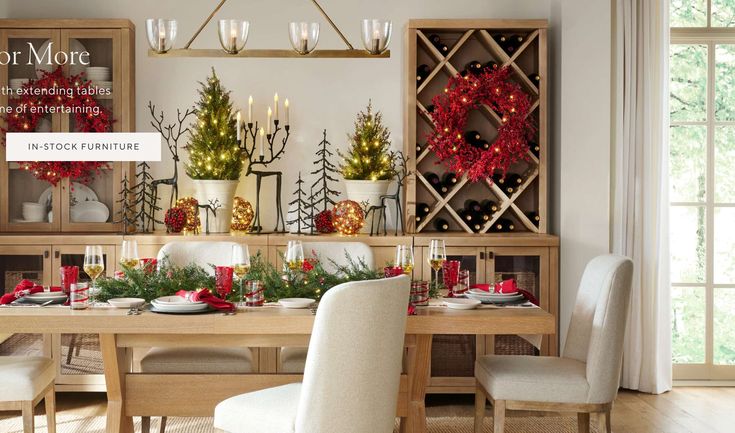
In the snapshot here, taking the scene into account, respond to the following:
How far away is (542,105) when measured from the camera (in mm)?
4609

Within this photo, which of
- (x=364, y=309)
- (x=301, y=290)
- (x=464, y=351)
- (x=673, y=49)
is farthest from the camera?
(x=673, y=49)

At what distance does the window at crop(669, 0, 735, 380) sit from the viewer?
4863 millimetres

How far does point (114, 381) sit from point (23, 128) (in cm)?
207

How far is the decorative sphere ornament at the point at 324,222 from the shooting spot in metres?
4.48

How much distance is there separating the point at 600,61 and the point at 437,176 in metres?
1.09

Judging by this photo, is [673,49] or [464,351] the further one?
[673,49]

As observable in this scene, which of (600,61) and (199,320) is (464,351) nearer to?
(600,61)

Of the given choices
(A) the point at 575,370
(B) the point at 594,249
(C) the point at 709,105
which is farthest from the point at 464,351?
(C) the point at 709,105

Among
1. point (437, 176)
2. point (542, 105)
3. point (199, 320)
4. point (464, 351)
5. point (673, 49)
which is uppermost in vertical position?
point (673, 49)

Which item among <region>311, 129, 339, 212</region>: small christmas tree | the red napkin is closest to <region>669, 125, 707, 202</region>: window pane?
<region>311, 129, 339, 212</region>: small christmas tree

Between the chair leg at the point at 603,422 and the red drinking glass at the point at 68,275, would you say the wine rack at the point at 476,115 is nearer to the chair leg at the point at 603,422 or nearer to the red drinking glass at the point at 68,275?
the chair leg at the point at 603,422

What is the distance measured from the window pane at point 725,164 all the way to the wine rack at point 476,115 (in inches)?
42.3

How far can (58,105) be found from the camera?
4.56 meters

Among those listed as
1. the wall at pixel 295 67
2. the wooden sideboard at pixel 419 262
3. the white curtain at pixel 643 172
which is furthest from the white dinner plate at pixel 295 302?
the white curtain at pixel 643 172
